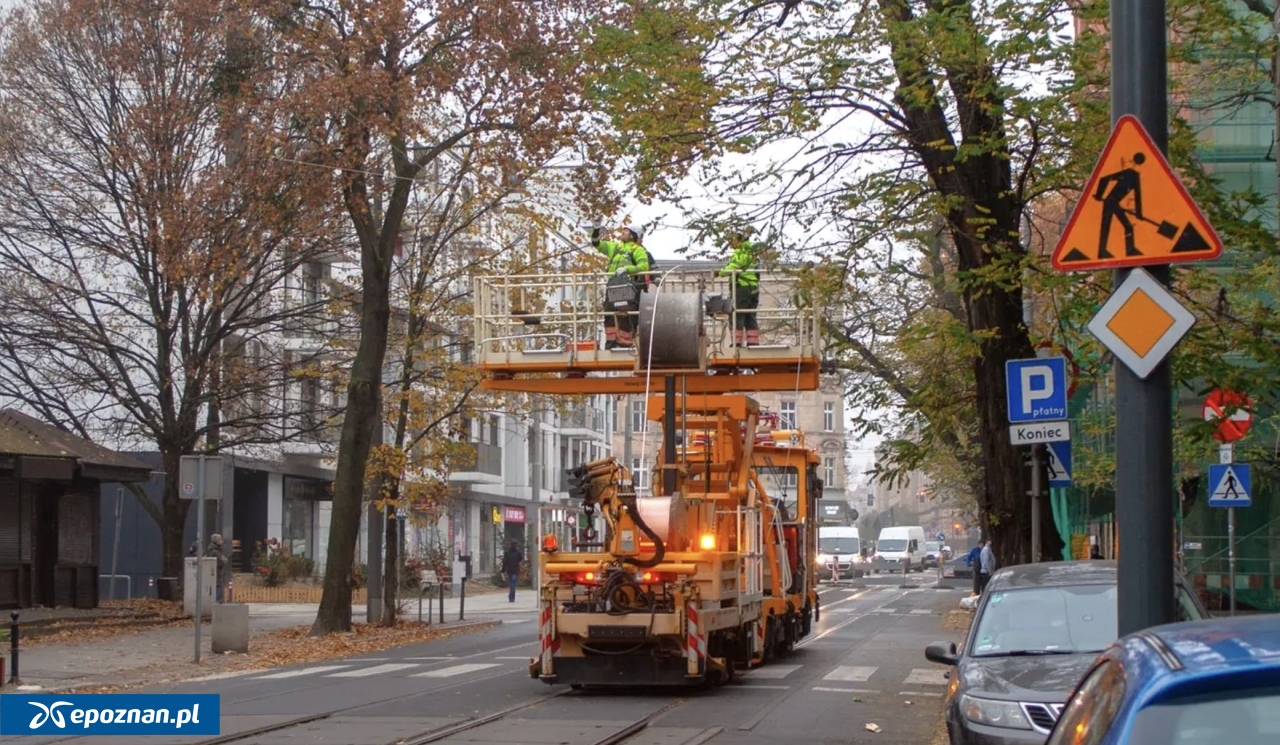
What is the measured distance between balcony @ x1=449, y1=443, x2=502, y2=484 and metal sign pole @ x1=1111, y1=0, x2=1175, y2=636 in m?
46.8

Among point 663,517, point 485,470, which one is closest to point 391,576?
point 663,517

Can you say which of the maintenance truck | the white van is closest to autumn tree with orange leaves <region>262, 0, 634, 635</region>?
the maintenance truck

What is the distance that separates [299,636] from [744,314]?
42.8ft

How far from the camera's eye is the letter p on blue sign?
45.2 feet

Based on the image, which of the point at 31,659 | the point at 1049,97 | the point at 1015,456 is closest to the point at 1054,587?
the point at 1049,97

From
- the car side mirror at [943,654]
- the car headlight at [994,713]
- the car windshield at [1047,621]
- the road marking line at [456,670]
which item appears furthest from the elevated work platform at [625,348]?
the car headlight at [994,713]

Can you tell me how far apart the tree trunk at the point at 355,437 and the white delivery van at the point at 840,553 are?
4076 centimetres

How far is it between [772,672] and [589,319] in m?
5.20

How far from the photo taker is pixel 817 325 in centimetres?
1709

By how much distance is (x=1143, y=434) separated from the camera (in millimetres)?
7645

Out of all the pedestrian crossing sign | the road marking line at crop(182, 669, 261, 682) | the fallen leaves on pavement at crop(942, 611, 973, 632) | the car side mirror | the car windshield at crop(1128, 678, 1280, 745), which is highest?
the pedestrian crossing sign

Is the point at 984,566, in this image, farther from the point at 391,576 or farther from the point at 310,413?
the point at 310,413

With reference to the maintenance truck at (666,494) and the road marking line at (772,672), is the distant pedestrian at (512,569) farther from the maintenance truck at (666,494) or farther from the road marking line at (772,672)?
the maintenance truck at (666,494)
